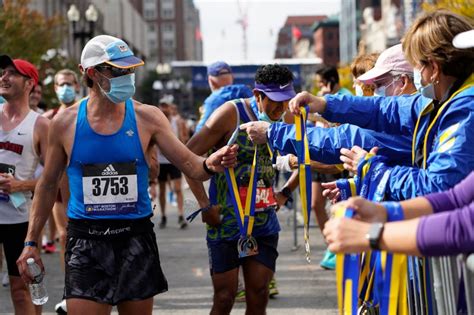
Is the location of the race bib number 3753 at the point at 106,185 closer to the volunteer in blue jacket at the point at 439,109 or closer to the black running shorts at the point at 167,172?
the volunteer in blue jacket at the point at 439,109

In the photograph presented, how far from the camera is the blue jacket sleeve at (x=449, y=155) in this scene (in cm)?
414

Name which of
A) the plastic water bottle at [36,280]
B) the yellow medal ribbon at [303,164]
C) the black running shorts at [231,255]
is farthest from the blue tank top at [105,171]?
the black running shorts at [231,255]

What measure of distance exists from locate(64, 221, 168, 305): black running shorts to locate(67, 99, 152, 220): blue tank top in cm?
15

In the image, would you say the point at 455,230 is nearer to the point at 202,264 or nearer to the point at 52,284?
the point at 52,284

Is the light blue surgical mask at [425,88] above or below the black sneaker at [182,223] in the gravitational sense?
above

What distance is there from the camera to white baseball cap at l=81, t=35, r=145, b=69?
18.5 ft

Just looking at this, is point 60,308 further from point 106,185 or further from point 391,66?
point 391,66

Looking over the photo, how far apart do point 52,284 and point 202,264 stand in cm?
224

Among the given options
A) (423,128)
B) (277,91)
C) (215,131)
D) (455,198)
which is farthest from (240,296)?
(455,198)

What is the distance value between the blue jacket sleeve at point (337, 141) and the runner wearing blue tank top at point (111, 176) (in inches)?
19.7

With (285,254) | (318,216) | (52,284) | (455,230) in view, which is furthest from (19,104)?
(285,254)

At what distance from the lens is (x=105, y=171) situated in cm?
555

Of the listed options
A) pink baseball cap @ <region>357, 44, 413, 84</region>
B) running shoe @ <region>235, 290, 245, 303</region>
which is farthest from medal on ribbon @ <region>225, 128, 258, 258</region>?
running shoe @ <region>235, 290, 245, 303</region>

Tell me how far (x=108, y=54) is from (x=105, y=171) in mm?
618
